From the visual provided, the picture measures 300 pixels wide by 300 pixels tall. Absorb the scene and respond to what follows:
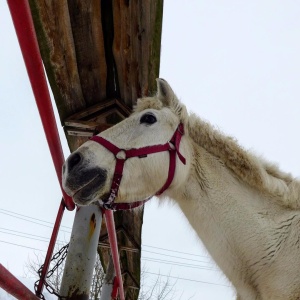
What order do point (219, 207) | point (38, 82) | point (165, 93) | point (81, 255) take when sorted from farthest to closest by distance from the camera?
point (165, 93)
point (81, 255)
point (219, 207)
point (38, 82)

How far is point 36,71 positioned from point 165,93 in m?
1.51

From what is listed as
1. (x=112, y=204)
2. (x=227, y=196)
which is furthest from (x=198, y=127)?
(x=112, y=204)

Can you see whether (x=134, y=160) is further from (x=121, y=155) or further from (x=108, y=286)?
(x=108, y=286)

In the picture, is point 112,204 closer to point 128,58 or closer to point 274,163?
point 274,163

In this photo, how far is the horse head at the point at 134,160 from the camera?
2680 mm

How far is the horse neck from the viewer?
270 centimetres

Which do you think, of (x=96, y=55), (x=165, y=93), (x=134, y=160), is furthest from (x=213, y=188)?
(x=96, y=55)

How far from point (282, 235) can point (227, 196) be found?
1.52 feet

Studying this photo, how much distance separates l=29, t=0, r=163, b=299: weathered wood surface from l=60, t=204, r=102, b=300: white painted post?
96 centimetres

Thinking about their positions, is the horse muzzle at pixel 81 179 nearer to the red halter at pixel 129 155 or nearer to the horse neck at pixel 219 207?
the red halter at pixel 129 155

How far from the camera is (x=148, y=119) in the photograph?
10.3ft

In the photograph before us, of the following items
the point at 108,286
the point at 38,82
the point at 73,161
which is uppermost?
the point at 38,82

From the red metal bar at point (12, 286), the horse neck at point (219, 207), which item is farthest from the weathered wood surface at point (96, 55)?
the red metal bar at point (12, 286)

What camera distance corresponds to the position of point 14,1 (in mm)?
1522
